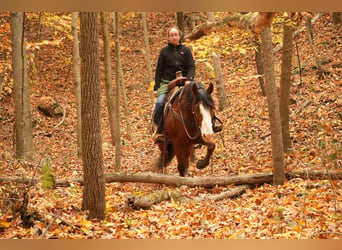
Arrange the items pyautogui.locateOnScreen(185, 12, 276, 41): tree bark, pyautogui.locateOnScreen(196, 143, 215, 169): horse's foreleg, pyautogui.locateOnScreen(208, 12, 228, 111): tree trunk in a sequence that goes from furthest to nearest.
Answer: pyautogui.locateOnScreen(208, 12, 228, 111): tree trunk < pyautogui.locateOnScreen(196, 143, 215, 169): horse's foreleg < pyautogui.locateOnScreen(185, 12, 276, 41): tree bark

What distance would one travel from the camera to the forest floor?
5359 millimetres

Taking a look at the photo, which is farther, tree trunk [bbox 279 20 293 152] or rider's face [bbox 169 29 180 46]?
tree trunk [bbox 279 20 293 152]

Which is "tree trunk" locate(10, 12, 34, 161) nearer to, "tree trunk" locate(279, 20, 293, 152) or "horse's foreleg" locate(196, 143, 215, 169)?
"horse's foreleg" locate(196, 143, 215, 169)

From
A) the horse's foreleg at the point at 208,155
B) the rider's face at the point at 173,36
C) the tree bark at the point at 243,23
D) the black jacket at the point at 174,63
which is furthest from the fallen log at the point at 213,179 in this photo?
the tree bark at the point at 243,23

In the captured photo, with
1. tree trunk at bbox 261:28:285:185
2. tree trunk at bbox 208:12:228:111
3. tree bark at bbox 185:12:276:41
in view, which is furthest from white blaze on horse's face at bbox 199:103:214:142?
tree trunk at bbox 208:12:228:111

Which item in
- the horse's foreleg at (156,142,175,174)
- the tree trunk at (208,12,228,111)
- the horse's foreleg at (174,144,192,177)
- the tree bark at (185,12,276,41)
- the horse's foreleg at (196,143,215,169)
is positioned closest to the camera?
the tree bark at (185,12,276,41)

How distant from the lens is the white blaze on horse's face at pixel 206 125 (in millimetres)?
7672

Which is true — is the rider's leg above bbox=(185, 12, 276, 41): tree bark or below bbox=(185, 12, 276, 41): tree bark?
below

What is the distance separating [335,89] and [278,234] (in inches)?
361

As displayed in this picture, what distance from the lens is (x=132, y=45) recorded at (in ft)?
88.5

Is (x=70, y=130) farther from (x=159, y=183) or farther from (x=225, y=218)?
→ (x=225, y=218)

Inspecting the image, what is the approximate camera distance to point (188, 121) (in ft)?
27.1
